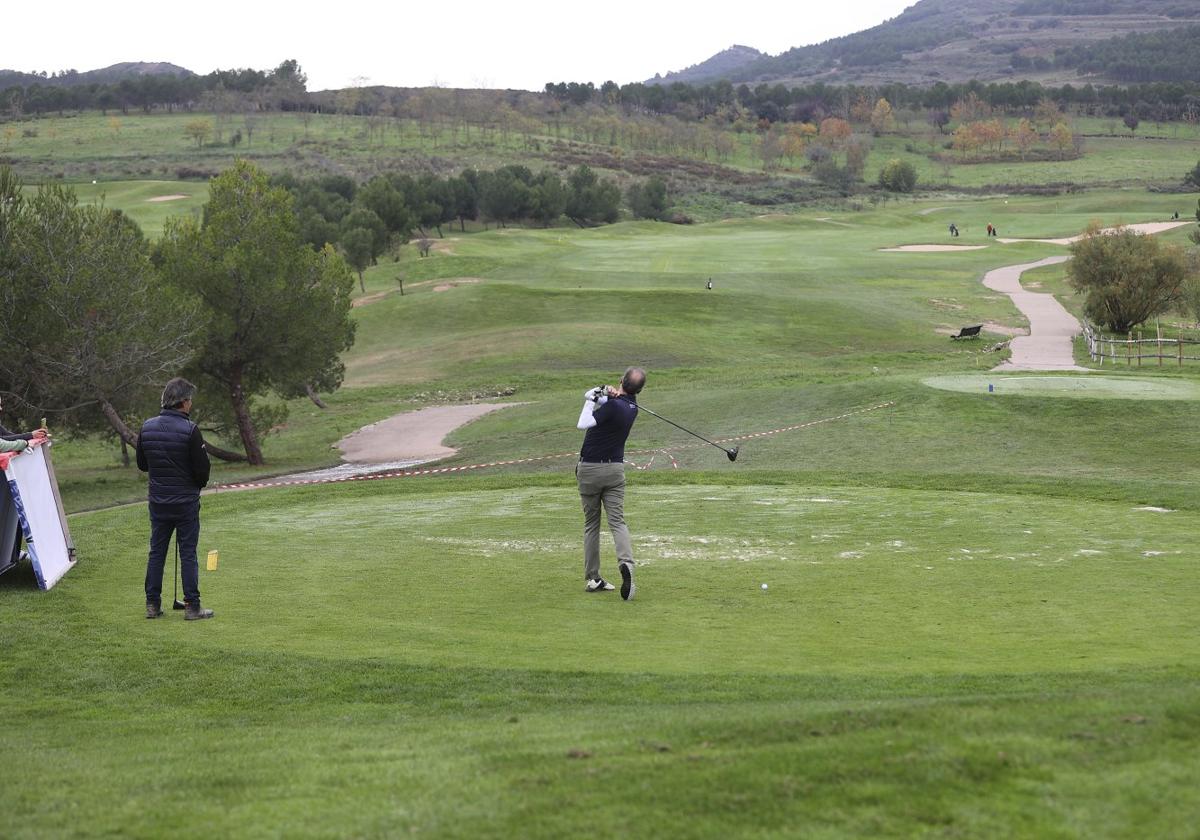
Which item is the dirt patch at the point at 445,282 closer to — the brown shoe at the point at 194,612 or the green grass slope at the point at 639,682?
the green grass slope at the point at 639,682

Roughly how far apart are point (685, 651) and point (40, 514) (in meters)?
8.63

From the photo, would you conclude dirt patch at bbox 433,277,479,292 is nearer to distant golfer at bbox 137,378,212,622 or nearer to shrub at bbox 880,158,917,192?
distant golfer at bbox 137,378,212,622

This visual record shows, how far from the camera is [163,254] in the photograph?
40.1 metres

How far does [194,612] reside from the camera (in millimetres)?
12828

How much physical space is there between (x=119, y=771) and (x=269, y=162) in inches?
6291

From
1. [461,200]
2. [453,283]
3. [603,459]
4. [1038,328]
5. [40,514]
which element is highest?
[461,200]

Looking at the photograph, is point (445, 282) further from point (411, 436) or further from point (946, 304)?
point (411, 436)

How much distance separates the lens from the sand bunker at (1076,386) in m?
31.2

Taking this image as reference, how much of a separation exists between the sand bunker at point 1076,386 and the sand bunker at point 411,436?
15373 mm

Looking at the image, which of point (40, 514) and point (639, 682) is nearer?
point (639, 682)

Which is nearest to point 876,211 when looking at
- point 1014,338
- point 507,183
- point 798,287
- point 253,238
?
point 507,183

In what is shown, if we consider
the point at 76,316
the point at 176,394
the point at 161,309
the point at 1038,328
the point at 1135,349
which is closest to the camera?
the point at 176,394

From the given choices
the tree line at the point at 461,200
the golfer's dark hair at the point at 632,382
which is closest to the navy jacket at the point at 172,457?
the golfer's dark hair at the point at 632,382

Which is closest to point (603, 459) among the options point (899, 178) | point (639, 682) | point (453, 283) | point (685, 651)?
point (685, 651)
